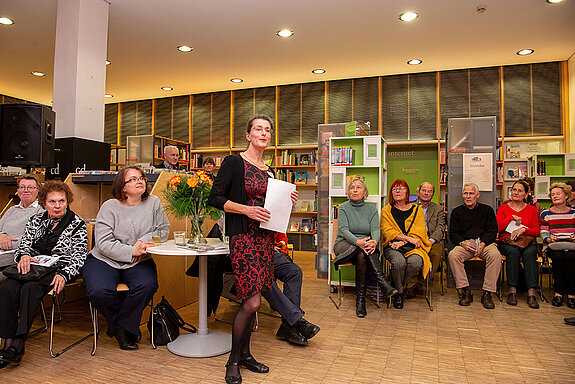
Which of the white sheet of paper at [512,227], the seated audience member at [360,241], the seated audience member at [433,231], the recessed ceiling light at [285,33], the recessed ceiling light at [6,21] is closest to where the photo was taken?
the seated audience member at [360,241]

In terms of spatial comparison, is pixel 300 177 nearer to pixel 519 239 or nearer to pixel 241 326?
pixel 519 239

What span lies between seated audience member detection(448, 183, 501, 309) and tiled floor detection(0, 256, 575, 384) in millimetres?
370

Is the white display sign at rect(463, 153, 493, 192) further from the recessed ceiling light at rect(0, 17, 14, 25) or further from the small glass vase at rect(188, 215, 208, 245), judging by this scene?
the recessed ceiling light at rect(0, 17, 14, 25)

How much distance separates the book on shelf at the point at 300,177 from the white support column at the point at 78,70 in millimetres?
4148

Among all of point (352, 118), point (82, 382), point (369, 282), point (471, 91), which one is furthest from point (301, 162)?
point (82, 382)

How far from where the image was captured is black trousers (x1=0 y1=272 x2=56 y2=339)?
8.64ft

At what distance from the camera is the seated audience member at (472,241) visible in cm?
431

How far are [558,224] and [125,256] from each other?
4506 mm

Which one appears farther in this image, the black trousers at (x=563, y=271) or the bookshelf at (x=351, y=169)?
the bookshelf at (x=351, y=169)

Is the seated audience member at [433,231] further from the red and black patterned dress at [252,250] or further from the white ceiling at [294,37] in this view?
the red and black patterned dress at [252,250]

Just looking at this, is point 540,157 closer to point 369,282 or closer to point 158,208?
point 369,282

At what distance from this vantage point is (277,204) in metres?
2.38

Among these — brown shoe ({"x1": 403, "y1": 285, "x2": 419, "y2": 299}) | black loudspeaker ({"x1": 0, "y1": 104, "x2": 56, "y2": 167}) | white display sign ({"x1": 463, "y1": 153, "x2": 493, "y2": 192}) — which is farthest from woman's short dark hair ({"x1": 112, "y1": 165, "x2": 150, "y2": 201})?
white display sign ({"x1": 463, "y1": 153, "x2": 493, "y2": 192})

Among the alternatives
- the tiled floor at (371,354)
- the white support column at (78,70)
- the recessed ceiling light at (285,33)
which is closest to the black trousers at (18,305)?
the tiled floor at (371,354)
